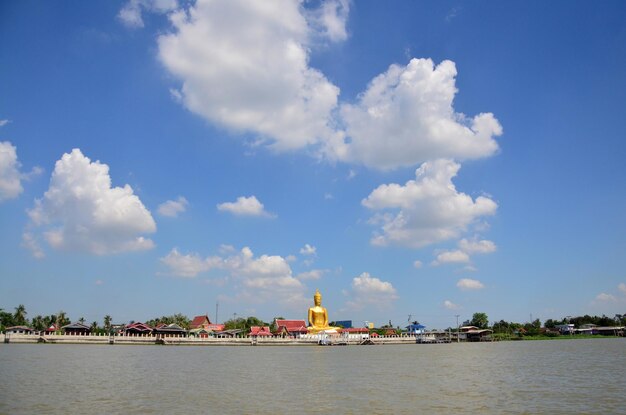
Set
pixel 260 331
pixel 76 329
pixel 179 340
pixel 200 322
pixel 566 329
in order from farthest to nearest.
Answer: pixel 566 329, pixel 200 322, pixel 260 331, pixel 76 329, pixel 179 340

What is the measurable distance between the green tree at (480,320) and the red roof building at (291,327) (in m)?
A: 61.4

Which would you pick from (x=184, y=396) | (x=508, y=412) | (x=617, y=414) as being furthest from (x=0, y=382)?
(x=617, y=414)

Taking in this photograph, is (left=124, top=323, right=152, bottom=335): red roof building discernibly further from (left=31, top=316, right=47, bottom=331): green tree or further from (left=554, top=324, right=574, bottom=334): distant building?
(left=554, top=324, right=574, bottom=334): distant building

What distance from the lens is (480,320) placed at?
15400 centimetres

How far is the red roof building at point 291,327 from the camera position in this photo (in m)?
113

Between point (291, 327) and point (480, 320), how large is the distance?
66.6 meters

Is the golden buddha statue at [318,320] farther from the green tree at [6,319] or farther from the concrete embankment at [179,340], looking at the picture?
the green tree at [6,319]

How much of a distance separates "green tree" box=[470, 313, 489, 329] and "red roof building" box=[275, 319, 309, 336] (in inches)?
2418

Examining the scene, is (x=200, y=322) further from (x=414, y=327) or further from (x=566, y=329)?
(x=566, y=329)

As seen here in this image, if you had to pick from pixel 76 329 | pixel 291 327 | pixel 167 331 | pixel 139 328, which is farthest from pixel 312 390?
pixel 291 327

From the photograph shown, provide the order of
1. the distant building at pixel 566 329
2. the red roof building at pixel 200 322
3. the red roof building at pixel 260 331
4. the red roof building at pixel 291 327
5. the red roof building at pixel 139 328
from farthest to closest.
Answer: the distant building at pixel 566 329
the red roof building at pixel 200 322
the red roof building at pixel 291 327
the red roof building at pixel 260 331
the red roof building at pixel 139 328

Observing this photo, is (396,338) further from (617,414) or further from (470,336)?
(617,414)

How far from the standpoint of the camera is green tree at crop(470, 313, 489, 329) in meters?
152

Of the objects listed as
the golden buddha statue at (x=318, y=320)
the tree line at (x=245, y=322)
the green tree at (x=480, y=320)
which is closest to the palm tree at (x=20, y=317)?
the tree line at (x=245, y=322)
